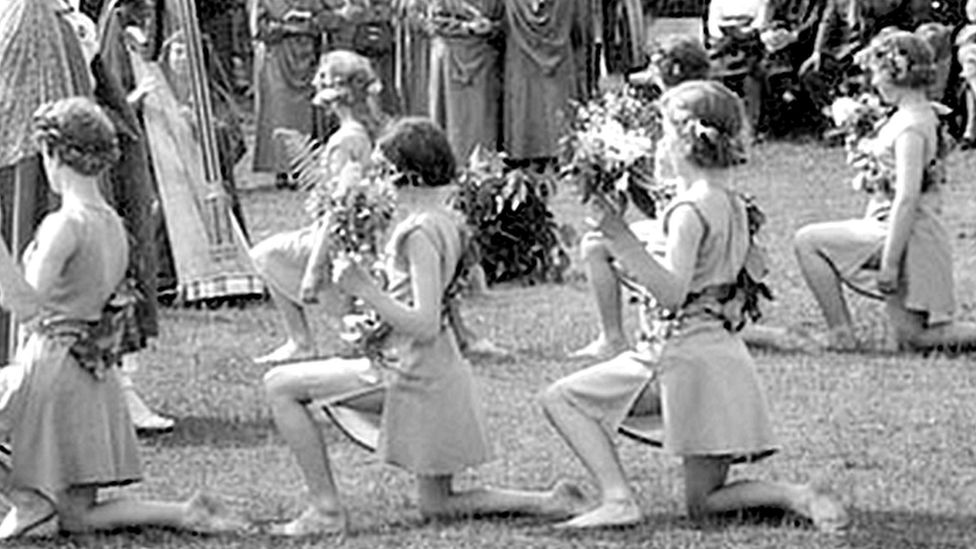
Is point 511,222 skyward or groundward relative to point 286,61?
skyward

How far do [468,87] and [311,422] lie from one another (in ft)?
30.1

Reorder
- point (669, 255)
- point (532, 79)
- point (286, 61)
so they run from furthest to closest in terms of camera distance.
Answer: point (286, 61) → point (532, 79) → point (669, 255)

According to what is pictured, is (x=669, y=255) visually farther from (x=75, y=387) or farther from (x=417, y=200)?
(x=75, y=387)

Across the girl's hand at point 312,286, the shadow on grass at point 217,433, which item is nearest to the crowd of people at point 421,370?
the girl's hand at point 312,286

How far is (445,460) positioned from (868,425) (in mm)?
2500

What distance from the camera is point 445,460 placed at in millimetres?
8625

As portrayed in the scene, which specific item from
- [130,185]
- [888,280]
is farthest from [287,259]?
[888,280]

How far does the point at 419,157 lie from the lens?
8.62 meters

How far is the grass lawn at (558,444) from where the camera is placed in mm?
8609

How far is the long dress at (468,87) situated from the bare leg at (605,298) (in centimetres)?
493

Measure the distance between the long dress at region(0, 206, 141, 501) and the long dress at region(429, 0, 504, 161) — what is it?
28.4 feet

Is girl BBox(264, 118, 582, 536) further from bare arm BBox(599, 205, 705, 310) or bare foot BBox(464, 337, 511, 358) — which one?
bare foot BBox(464, 337, 511, 358)

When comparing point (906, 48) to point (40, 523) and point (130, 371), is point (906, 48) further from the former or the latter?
point (40, 523)

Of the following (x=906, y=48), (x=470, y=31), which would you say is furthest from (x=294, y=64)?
(x=906, y=48)
